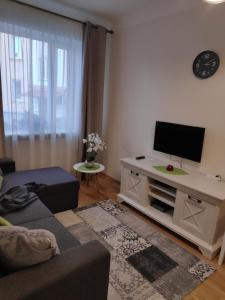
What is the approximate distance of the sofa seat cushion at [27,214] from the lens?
1.74m

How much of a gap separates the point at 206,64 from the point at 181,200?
1.56 meters

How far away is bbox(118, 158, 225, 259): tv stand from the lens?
2.07 m

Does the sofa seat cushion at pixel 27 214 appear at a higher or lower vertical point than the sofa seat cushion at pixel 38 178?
lower

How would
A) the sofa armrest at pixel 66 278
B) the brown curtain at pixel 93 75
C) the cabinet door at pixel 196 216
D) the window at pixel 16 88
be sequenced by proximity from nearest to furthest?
the sofa armrest at pixel 66 278, the cabinet door at pixel 196 216, the window at pixel 16 88, the brown curtain at pixel 93 75

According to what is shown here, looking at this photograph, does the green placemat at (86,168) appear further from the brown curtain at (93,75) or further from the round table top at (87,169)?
the brown curtain at (93,75)

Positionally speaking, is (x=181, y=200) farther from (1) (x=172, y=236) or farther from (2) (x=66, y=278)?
(2) (x=66, y=278)

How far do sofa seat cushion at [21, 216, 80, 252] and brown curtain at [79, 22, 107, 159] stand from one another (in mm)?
2113

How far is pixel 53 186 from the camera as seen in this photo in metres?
2.48

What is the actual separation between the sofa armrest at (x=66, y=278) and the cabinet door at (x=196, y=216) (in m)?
1.26

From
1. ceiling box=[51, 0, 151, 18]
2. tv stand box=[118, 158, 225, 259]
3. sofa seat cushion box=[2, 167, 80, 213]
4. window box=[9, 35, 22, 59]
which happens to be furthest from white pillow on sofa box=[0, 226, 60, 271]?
ceiling box=[51, 0, 151, 18]

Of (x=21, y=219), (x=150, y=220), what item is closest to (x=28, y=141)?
(x=21, y=219)

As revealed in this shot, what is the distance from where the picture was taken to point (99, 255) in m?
1.19

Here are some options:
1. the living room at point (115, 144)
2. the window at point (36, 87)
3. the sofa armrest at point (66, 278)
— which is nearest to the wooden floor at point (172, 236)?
the living room at point (115, 144)

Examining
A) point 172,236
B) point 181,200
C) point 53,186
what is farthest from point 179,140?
point 53,186
